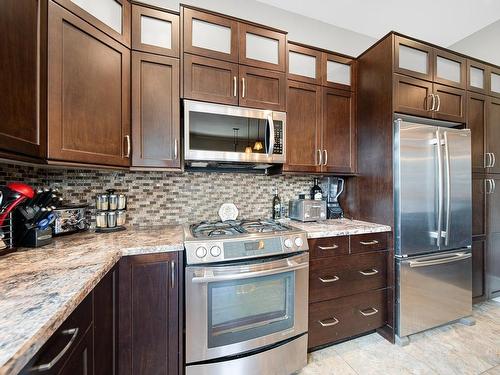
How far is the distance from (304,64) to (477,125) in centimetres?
184

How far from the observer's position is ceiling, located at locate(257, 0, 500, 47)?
220cm

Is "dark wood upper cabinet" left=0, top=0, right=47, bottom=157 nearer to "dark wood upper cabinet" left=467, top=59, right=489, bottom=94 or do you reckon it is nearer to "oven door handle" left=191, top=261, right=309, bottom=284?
"oven door handle" left=191, top=261, right=309, bottom=284

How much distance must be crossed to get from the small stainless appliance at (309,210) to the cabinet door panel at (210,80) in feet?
3.47

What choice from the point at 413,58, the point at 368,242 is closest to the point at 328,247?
the point at 368,242

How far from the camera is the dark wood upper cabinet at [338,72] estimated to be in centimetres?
203

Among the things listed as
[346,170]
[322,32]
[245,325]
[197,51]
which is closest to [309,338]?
[245,325]

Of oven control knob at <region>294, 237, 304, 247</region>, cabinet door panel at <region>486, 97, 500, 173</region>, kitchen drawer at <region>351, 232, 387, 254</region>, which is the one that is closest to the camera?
oven control knob at <region>294, 237, 304, 247</region>

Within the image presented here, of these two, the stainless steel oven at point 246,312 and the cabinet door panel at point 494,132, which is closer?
the stainless steel oven at point 246,312

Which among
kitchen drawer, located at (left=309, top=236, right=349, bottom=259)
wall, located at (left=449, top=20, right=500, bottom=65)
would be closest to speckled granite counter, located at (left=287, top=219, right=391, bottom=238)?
kitchen drawer, located at (left=309, top=236, right=349, bottom=259)

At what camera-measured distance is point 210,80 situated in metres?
1.66

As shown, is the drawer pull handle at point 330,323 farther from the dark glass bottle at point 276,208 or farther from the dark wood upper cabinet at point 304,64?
the dark wood upper cabinet at point 304,64

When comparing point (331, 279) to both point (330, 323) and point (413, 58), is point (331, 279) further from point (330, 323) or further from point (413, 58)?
point (413, 58)

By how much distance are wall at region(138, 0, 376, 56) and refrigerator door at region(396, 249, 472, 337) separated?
234cm

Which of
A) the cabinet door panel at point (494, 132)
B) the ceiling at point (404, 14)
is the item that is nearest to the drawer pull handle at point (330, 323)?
the cabinet door panel at point (494, 132)
